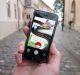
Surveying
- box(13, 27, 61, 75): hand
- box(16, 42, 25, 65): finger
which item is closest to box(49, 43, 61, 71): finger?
box(13, 27, 61, 75): hand

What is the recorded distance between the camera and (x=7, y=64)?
829 cm

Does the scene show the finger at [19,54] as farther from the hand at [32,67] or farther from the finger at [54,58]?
the finger at [54,58]

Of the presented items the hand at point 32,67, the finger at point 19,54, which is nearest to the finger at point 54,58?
the hand at point 32,67

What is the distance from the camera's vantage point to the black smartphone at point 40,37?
1896 millimetres

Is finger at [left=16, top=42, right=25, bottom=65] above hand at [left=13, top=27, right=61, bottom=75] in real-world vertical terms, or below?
above

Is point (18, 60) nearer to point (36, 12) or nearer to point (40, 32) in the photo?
point (40, 32)

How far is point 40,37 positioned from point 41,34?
23mm

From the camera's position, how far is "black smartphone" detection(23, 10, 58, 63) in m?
1.90

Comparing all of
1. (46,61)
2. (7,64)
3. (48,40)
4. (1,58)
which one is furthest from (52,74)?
(1,58)

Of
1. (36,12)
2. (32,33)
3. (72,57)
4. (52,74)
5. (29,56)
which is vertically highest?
(36,12)

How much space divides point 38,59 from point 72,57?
7947 mm

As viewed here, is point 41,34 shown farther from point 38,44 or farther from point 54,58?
point 54,58

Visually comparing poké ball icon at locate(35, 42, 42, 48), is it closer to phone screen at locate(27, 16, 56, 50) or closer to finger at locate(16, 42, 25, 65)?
phone screen at locate(27, 16, 56, 50)

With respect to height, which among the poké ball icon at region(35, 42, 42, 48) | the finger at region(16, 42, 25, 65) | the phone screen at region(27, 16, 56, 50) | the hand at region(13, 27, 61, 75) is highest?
the phone screen at region(27, 16, 56, 50)
